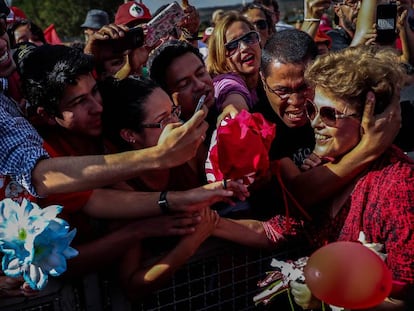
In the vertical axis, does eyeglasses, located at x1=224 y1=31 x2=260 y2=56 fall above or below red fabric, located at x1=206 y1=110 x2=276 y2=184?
below

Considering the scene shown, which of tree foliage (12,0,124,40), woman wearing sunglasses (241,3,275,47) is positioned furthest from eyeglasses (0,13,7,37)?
tree foliage (12,0,124,40)

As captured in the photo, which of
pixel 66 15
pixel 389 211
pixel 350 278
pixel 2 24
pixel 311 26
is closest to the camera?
pixel 350 278

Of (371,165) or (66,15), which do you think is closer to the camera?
(371,165)

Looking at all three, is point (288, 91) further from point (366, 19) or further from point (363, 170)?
point (366, 19)

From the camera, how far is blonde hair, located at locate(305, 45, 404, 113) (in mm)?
1801

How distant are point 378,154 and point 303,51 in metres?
0.92

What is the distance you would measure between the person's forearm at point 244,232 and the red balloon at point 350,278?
65 cm

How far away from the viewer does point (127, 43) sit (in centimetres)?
291

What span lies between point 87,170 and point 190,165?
577 mm

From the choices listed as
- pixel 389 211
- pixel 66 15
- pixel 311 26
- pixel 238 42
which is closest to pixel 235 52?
pixel 238 42

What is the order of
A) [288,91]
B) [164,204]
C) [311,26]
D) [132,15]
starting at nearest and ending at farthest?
[164,204]
[288,91]
[132,15]
[311,26]

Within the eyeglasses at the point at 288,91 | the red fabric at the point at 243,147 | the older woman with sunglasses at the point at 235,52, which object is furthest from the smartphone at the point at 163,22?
the red fabric at the point at 243,147

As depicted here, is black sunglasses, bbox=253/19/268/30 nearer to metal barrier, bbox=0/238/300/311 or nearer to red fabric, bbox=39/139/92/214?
metal barrier, bbox=0/238/300/311

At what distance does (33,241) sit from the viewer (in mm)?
1500
